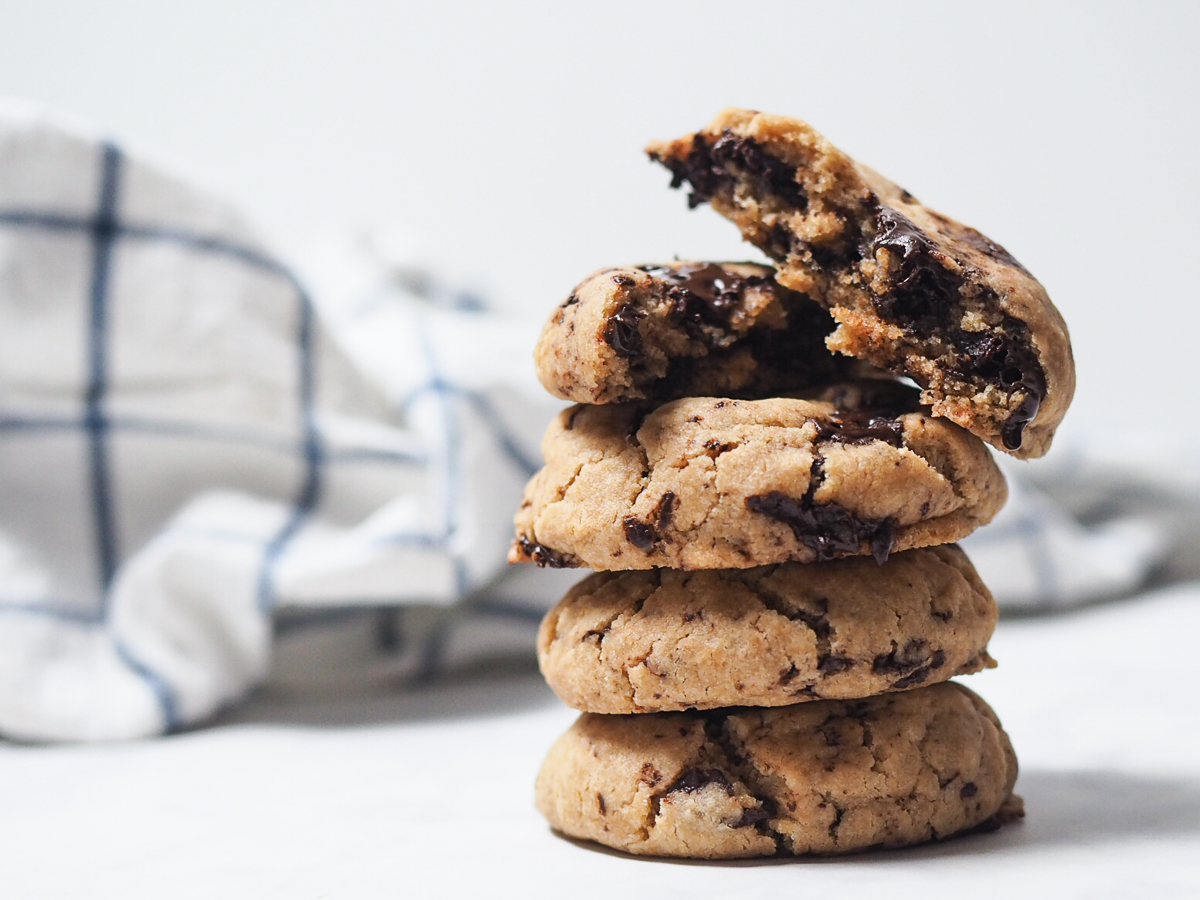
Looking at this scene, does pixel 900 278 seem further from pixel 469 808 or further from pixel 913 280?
pixel 469 808

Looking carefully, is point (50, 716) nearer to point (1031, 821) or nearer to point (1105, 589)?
point (1031, 821)

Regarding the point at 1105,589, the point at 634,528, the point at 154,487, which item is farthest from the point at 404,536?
the point at 1105,589

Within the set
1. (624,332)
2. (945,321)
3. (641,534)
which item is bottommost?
(641,534)

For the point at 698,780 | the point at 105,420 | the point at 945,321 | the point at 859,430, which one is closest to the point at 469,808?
the point at 698,780

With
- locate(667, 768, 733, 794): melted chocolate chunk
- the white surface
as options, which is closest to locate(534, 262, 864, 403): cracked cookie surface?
locate(667, 768, 733, 794): melted chocolate chunk

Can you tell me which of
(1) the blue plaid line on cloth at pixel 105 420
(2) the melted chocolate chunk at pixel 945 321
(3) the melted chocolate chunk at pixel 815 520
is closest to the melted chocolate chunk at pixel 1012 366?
(2) the melted chocolate chunk at pixel 945 321
